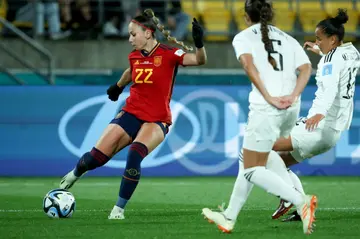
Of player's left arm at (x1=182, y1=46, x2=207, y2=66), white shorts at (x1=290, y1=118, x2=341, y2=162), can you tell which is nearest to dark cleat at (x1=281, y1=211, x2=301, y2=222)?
white shorts at (x1=290, y1=118, x2=341, y2=162)

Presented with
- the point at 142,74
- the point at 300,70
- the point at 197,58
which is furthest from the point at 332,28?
the point at 142,74

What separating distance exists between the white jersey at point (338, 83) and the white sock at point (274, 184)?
1290mm

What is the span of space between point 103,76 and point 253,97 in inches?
359

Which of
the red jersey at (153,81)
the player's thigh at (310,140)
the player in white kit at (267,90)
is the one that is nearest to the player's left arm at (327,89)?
the player's thigh at (310,140)

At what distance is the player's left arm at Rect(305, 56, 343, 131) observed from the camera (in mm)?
8188

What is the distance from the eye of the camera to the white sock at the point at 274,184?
291 inches

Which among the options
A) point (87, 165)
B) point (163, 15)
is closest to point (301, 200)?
point (87, 165)

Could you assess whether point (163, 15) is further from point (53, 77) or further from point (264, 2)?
point (264, 2)

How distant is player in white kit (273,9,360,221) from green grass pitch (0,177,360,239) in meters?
0.68

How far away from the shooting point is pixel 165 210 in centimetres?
974

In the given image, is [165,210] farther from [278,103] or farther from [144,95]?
[278,103]

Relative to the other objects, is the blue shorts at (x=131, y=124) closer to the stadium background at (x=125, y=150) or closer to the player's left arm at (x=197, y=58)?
the player's left arm at (x=197, y=58)

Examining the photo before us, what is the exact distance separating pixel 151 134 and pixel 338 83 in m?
1.88

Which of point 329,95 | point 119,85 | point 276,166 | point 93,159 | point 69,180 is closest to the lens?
point 276,166
